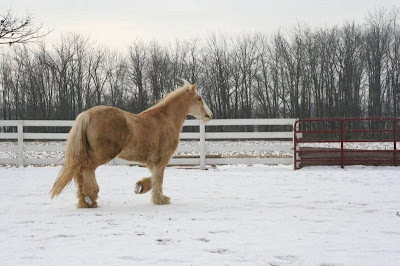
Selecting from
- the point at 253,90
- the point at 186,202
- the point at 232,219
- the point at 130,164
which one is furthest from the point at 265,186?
the point at 253,90

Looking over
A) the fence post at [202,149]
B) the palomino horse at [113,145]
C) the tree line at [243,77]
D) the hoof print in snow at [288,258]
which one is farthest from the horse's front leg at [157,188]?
the tree line at [243,77]

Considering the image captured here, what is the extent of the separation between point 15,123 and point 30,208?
8413 millimetres

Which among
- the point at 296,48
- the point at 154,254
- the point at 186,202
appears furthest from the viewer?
the point at 296,48

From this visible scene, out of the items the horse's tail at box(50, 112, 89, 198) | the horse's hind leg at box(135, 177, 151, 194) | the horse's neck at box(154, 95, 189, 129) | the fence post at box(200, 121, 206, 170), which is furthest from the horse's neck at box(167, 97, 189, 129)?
the fence post at box(200, 121, 206, 170)

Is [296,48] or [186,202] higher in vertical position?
[296,48]

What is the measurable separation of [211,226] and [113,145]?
1838 mm

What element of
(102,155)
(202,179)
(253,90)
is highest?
(253,90)

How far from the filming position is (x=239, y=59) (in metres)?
45.9

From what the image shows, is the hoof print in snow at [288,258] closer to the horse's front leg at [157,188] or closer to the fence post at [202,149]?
the horse's front leg at [157,188]

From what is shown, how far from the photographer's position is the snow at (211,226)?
11.2ft

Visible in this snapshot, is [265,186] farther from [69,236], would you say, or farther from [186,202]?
[69,236]

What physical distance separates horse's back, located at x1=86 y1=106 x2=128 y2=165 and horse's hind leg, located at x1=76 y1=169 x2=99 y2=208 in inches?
8.0

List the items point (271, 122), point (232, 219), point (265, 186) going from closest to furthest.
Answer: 1. point (232, 219)
2. point (265, 186)
3. point (271, 122)

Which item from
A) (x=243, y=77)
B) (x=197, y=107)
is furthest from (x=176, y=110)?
(x=243, y=77)
